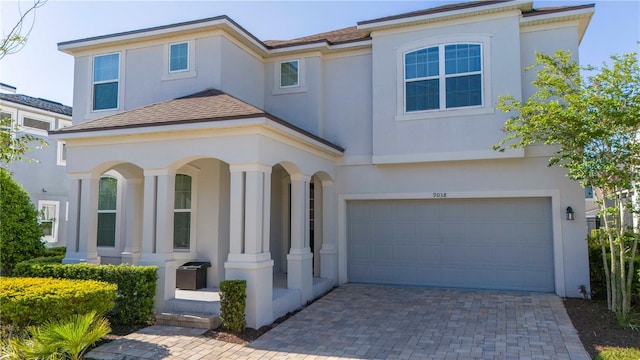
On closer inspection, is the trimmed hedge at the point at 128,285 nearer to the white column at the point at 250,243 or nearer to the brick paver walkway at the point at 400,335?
the brick paver walkway at the point at 400,335

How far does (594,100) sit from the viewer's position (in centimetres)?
859

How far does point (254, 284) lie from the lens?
27.5ft

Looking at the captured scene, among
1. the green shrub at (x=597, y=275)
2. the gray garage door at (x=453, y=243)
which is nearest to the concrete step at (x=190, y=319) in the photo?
the gray garage door at (x=453, y=243)

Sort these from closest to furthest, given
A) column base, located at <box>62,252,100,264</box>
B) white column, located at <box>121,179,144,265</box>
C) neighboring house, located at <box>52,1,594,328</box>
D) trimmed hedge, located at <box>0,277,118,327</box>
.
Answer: trimmed hedge, located at <box>0,277,118,327</box> → neighboring house, located at <box>52,1,594,328</box> → column base, located at <box>62,252,100,264</box> → white column, located at <box>121,179,144,265</box>

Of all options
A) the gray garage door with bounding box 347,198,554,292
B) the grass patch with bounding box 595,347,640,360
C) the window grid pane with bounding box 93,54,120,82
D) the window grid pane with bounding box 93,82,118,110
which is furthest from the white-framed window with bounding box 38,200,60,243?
the grass patch with bounding box 595,347,640,360

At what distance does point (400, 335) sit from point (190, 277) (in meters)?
4.96

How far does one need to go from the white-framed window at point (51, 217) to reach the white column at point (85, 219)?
9.92 m

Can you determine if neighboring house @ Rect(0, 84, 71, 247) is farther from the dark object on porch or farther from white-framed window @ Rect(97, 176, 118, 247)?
the dark object on porch

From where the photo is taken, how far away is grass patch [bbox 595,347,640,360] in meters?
6.70

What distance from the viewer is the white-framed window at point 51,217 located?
18.4 metres

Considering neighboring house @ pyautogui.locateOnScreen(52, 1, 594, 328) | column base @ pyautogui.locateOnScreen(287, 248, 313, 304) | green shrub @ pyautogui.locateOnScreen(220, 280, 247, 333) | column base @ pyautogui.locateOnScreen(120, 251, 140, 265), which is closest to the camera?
green shrub @ pyautogui.locateOnScreen(220, 280, 247, 333)

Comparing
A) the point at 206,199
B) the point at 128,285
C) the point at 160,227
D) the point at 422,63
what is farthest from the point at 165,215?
the point at 422,63

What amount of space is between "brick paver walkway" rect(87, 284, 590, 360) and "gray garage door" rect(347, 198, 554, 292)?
916 mm

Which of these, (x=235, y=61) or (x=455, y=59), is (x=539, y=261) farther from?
(x=235, y=61)
